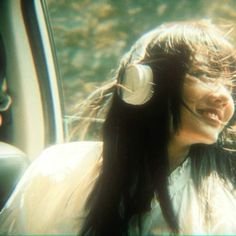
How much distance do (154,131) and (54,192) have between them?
40 cm

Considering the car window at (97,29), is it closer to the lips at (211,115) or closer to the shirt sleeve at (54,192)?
the shirt sleeve at (54,192)

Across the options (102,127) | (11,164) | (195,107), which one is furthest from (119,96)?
(11,164)

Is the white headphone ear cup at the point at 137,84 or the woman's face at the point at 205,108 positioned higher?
the white headphone ear cup at the point at 137,84

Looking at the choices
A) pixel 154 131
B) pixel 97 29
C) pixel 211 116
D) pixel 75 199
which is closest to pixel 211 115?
pixel 211 116

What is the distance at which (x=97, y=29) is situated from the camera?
1745 mm

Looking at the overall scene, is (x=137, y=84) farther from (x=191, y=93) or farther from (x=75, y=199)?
(x=75, y=199)

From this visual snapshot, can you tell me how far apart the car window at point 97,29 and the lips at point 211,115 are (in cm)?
31

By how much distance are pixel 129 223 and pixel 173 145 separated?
245 mm

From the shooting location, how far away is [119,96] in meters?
1.28

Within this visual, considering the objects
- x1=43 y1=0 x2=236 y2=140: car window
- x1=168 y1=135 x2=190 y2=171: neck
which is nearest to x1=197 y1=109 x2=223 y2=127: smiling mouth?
x1=168 y1=135 x2=190 y2=171: neck

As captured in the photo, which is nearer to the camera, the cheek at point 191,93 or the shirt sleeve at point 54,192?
the cheek at point 191,93

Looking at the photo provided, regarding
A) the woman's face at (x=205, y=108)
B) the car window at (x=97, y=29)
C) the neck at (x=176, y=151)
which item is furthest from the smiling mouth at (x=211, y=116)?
the car window at (x=97, y=29)

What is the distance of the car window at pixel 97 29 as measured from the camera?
143 centimetres

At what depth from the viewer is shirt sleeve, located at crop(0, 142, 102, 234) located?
54.2 inches
